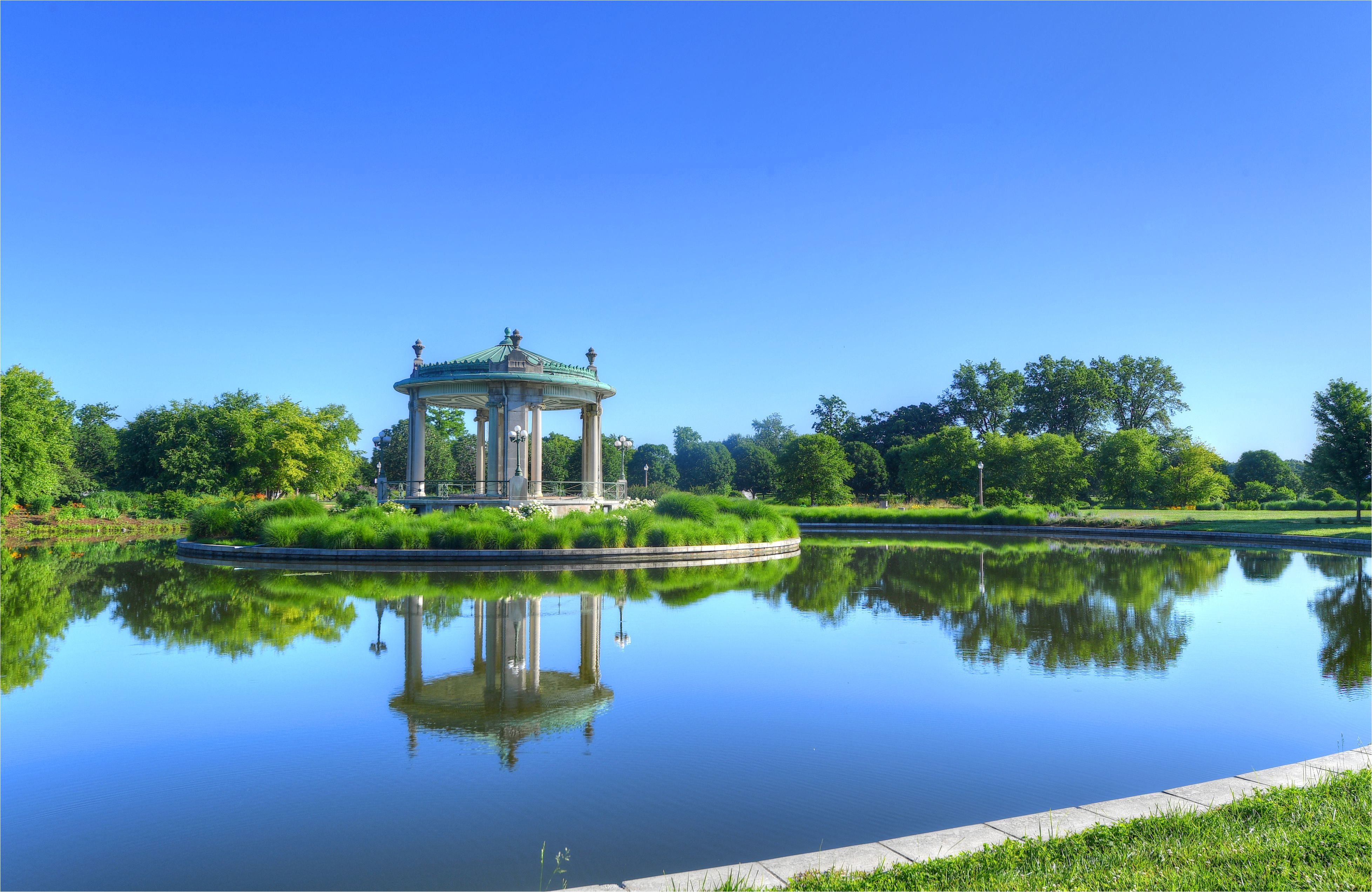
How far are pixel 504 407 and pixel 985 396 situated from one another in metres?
53.8

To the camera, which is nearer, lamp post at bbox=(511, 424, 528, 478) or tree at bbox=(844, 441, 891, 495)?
lamp post at bbox=(511, 424, 528, 478)

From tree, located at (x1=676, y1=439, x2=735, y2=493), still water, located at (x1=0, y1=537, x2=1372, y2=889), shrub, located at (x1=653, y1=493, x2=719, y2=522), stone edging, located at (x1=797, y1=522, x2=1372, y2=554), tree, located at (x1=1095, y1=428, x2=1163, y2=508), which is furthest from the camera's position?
tree, located at (x1=676, y1=439, x2=735, y2=493)

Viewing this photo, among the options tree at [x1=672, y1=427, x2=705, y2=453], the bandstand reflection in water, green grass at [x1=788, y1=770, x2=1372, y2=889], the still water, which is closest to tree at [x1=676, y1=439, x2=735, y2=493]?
tree at [x1=672, y1=427, x2=705, y2=453]

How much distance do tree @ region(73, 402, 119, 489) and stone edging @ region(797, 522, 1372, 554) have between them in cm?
4322

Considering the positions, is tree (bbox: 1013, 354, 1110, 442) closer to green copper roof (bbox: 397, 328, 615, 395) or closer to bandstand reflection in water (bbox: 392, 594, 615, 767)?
green copper roof (bbox: 397, 328, 615, 395)

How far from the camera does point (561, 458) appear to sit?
6944cm

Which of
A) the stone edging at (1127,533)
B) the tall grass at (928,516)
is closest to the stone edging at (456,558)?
the tall grass at (928,516)

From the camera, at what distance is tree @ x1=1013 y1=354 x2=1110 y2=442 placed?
64938mm

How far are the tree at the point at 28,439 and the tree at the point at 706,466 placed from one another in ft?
159

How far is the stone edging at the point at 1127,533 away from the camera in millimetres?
27641

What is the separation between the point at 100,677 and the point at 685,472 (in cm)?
7250

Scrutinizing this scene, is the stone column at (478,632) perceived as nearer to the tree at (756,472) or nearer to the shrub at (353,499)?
the shrub at (353,499)

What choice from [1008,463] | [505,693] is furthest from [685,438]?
[505,693]

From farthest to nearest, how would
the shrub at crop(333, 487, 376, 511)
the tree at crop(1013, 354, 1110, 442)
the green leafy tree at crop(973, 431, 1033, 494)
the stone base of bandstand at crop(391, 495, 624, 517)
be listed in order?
the tree at crop(1013, 354, 1110, 442) → the green leafy tree at crop(973, 431, 1033, 494) → the shrub at crop(333, 487, 376, 511) → the stone base of bandstand at crop(391, 495, 624, 517)
